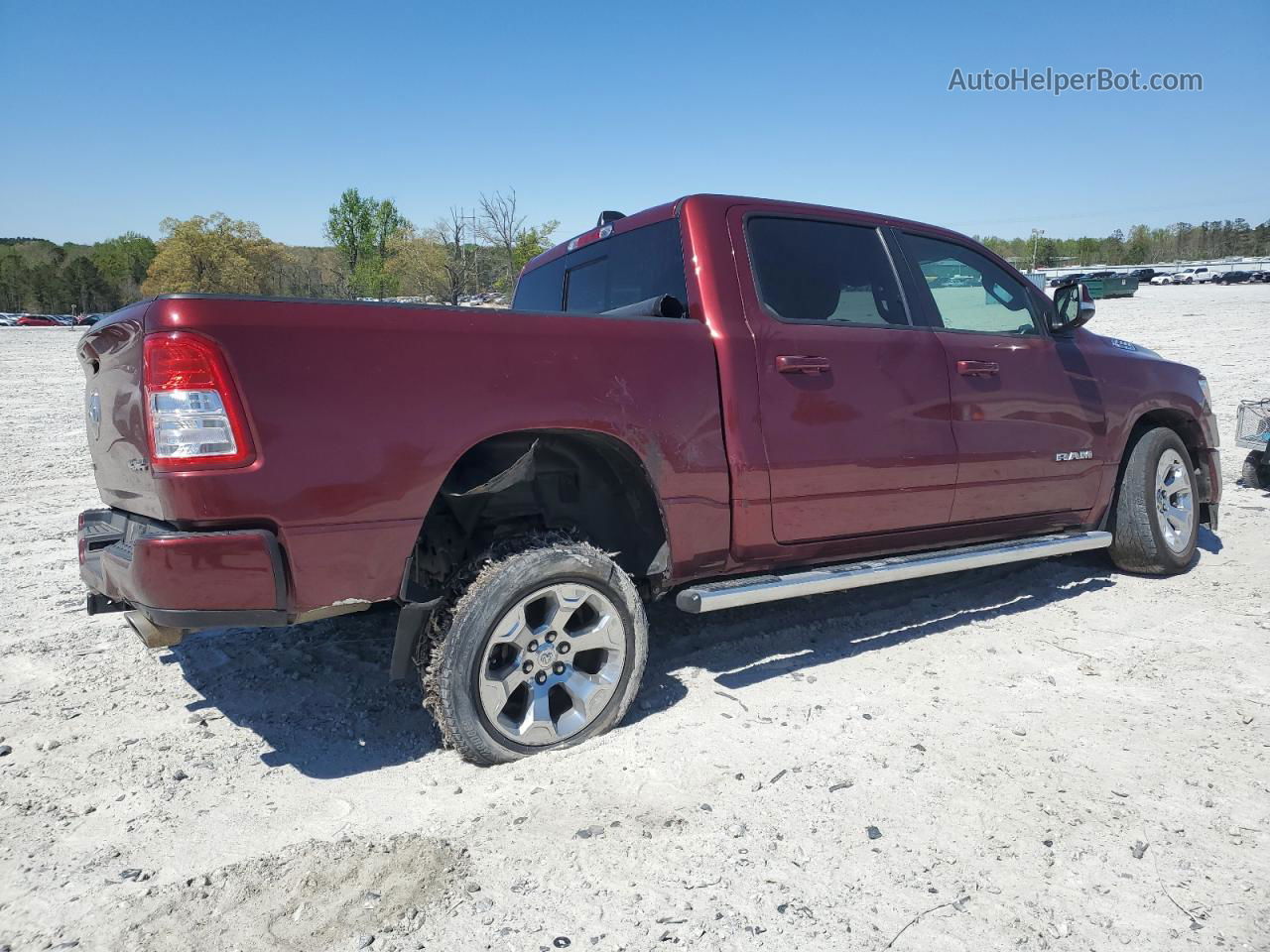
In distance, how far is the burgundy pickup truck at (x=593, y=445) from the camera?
2.29 metres

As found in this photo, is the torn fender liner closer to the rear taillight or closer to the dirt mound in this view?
the rear taillight

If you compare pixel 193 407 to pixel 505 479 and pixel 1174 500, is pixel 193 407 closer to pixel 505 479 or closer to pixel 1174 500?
pixel 505 479

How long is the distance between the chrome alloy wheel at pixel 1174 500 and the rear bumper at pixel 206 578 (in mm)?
4949

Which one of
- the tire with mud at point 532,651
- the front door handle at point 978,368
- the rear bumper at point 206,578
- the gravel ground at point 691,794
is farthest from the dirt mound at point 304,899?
the front door handle at point 978,368

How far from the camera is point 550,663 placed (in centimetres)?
286

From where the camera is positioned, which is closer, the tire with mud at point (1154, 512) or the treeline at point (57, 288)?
the tire with mud at point (1154, 512)

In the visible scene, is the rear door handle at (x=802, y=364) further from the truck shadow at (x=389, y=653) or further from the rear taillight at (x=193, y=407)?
the rear taillight at (x=193, y=407)

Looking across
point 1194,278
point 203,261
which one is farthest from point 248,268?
point 1194,278

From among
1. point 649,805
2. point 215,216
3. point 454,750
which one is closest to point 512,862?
point 649,805

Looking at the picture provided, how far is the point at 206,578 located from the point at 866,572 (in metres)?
2.49

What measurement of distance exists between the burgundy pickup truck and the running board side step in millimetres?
19

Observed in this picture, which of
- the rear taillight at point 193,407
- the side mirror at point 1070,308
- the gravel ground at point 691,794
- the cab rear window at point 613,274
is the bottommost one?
the gravel ground at point 691,794

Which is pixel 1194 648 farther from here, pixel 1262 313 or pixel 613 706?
pixel 1262 313

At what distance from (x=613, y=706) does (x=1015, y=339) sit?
112 inches
